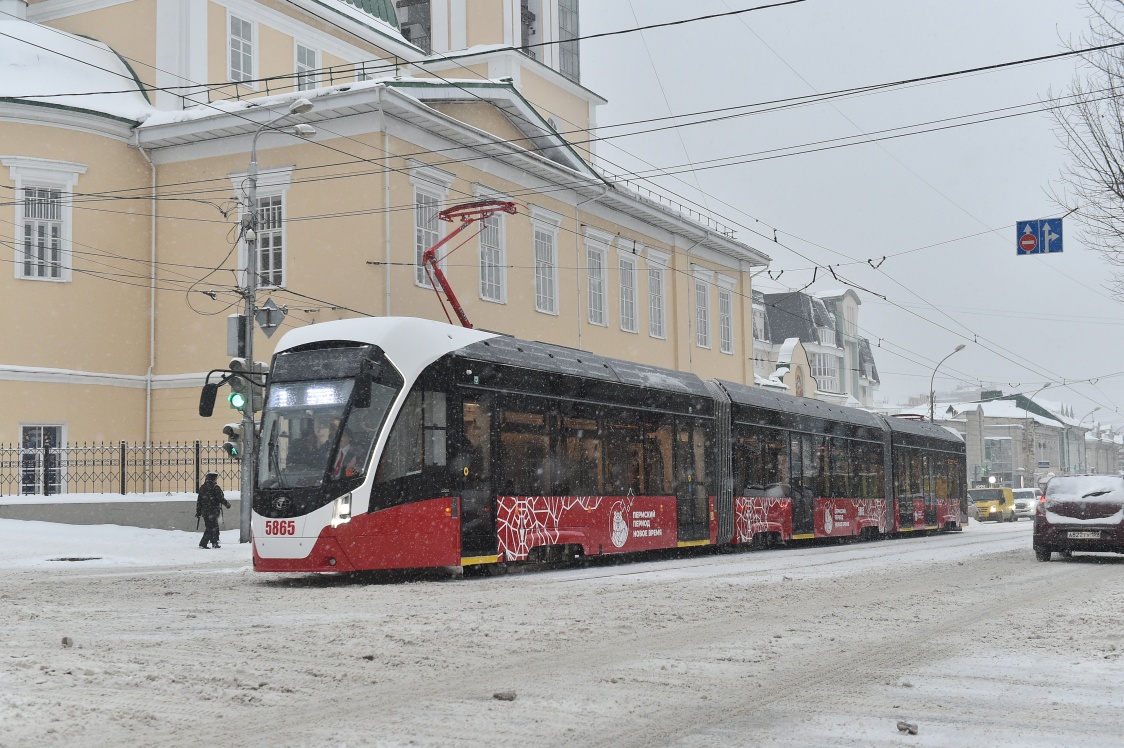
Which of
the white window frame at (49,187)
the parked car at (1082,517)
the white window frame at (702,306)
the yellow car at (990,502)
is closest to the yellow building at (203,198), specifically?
the white window frame at (49,187)

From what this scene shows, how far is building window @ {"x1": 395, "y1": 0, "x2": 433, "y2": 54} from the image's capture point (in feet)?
163

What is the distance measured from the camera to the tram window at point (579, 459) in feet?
63.9

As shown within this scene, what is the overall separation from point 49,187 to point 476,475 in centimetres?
1971

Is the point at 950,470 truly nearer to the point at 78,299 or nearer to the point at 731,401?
the point at 731,401

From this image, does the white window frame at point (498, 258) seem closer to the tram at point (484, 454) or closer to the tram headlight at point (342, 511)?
the tram at point (484, 454)

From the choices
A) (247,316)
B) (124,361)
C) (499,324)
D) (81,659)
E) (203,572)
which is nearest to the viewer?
(81,659)

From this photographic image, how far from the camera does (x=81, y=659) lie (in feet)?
29.1

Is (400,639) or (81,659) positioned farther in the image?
(400,639)

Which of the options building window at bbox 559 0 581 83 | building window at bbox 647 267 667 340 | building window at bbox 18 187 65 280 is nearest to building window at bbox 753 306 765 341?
building window at bbox 559 0 581 83

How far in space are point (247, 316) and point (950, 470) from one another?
948 inches

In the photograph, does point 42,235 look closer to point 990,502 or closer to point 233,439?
point 233,439

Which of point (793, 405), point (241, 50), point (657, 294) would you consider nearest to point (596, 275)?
point (657, 294)

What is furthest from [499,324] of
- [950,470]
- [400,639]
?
[400,639]

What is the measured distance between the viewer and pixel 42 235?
3219 centimetres
